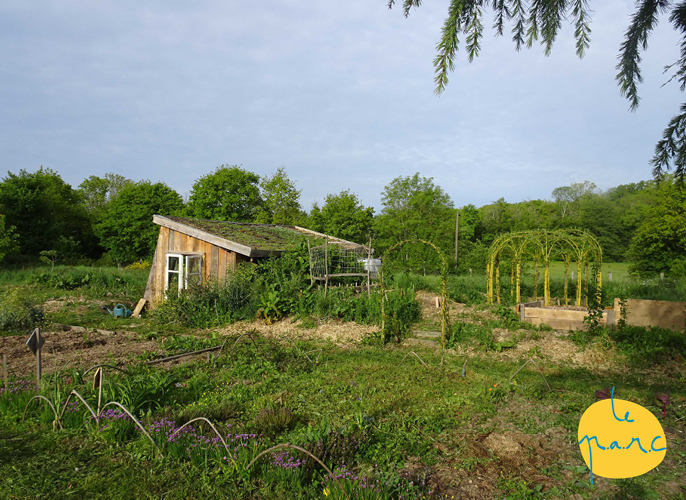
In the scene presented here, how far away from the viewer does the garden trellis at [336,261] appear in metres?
11.2

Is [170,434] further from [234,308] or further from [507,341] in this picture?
[234,308]

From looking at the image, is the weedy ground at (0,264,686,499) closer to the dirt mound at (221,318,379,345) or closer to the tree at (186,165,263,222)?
the dirt mound at (221,318,379,345)

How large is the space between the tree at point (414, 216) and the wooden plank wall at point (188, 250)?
11951mm

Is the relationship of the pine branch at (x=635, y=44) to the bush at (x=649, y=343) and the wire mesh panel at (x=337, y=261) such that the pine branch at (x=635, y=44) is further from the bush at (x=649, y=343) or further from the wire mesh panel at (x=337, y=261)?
the wire mesh panel at (x=337, y=261)

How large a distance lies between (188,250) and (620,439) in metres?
12.5

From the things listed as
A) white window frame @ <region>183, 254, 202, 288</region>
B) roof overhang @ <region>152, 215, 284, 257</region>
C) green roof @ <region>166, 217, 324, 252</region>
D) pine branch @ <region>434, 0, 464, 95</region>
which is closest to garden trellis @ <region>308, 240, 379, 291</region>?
green roof @ <region>166, 217, 324, 252</region>

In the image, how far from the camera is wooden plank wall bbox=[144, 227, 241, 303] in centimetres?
1177

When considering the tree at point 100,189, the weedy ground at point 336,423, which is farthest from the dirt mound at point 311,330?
the tree at point 100,189

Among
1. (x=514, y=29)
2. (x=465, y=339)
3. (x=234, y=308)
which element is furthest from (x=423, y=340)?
(x=514, y=29)

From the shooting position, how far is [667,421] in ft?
13.6

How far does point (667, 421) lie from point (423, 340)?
4413 millimetres

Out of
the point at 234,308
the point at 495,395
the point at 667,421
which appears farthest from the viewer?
the point at 234,308

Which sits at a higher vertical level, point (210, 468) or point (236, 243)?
point (236, 243)

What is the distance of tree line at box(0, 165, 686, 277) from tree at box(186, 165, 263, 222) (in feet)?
0.26
